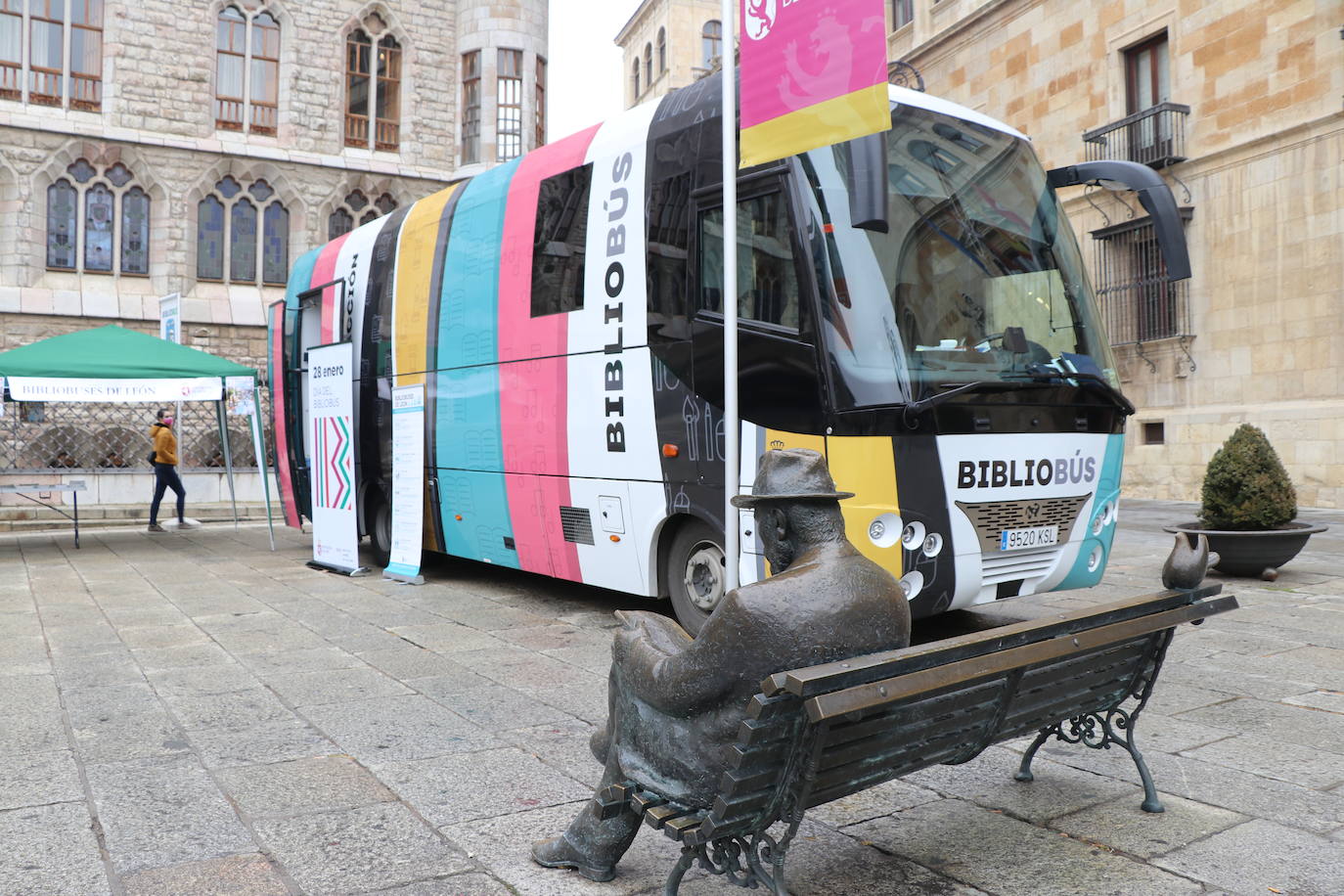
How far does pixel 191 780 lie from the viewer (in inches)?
157

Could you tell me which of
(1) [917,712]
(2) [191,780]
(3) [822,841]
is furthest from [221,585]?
(1) [917,712]

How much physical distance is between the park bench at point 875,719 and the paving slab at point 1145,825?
36 centimetres

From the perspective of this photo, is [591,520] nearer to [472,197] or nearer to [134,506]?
[472,197]

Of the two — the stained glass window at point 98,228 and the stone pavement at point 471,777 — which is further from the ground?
the stained glass window at point 98,228

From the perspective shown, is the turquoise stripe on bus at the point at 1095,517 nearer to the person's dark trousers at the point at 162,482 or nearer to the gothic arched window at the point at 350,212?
the person's dark trousers at the point at 162,482

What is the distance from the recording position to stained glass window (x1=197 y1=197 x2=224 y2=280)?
91.2ft


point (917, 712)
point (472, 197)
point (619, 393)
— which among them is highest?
point (472, 197)

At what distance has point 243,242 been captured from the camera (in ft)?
92.9

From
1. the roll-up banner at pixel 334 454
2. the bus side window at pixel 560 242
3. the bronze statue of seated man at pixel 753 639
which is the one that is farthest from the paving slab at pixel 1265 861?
the roll-up banner at pixel 334 454

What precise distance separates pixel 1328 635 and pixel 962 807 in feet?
14.4

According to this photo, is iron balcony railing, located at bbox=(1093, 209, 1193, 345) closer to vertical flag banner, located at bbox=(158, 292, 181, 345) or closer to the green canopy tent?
the green canopy tent

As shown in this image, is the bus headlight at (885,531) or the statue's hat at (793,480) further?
the bus headlight at (885,531)

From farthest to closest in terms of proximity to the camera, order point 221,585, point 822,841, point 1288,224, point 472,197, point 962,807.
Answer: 1. point 1288,224
2. point 221,585
3. point 472,197
4. point 962,807
5. point 822,841

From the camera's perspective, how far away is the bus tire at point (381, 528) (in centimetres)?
1055
